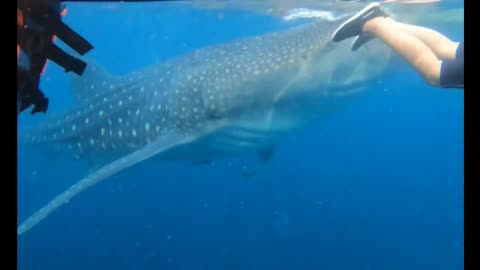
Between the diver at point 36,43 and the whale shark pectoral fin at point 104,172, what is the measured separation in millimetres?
2306

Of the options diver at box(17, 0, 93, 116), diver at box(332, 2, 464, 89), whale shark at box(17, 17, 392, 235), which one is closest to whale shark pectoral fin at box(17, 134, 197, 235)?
whale shark at box(17, 17, 392, 235)

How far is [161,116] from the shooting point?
665 centimetres

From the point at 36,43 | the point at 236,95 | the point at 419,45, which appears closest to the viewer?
the point at 36,43

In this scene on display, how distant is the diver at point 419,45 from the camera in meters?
3.64

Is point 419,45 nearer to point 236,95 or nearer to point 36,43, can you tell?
point 236,95

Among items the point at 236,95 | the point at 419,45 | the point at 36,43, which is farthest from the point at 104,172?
the point at 419,45

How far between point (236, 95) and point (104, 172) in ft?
6.38

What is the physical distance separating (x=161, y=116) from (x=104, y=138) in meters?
1.41

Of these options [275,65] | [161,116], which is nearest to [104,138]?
[161,116]

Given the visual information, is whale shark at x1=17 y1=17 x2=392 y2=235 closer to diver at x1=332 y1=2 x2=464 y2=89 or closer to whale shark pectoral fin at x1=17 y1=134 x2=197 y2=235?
whale shark pectoral fin at x1=17 y1=134 x2=197 y2=235

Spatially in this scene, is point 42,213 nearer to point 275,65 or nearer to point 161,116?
point 161,116

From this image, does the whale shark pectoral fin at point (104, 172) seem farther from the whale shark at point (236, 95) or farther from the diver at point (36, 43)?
the diver at point (36, 43)

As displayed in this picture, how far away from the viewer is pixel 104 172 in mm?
Answer: 5562
